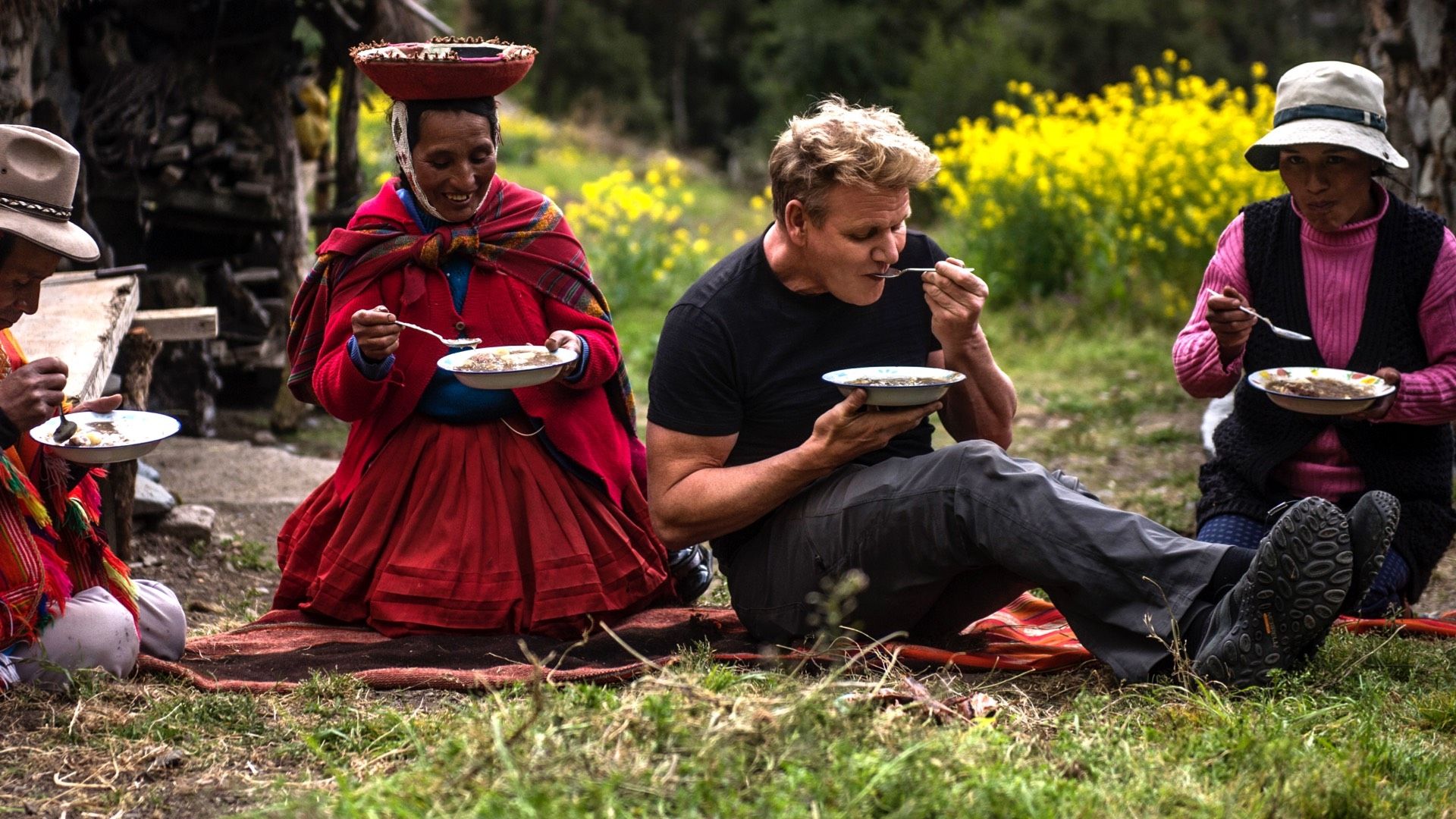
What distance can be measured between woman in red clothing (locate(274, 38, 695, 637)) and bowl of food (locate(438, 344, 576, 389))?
0.09m

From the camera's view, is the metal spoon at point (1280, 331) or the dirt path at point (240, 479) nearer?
the metal spoon at point (1280, 331)

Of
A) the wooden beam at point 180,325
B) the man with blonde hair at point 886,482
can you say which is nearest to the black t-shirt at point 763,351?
the man with blonde hair at point 886,482

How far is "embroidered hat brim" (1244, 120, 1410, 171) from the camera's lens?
12.3 feet

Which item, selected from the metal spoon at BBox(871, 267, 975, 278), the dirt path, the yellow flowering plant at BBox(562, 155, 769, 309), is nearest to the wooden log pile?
the dirt path

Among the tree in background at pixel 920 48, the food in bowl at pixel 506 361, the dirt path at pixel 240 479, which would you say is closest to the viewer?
the food in bowl at pixel 506 361

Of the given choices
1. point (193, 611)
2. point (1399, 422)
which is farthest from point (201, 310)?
point (1399, 422)

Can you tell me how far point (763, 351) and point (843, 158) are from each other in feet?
1.74

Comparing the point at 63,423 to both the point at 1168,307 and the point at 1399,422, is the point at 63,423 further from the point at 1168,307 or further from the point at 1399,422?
the point at 1168,307

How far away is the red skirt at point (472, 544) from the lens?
13.1 feet

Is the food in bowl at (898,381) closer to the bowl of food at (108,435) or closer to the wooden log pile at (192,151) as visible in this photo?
the bowl of food at (108,435)

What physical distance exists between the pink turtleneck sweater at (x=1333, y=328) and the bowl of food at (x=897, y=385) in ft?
3.30

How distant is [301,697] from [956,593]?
1605 millimetres

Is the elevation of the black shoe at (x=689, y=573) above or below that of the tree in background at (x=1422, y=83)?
below

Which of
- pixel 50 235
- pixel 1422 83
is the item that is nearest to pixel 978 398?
pixel 50 235
